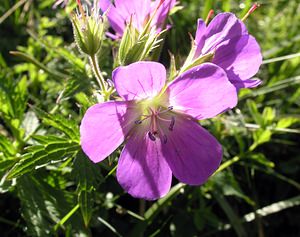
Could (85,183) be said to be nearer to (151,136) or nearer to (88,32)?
(151,136)

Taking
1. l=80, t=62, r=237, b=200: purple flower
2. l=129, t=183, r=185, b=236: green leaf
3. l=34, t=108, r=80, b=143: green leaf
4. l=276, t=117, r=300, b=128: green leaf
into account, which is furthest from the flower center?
l=276, t=117, r=300, b=128: green leaf

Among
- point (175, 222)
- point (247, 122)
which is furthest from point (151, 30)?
point (247, 122)

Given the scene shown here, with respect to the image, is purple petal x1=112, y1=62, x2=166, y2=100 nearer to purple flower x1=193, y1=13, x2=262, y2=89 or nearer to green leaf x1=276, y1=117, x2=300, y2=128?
purple flower x1=193, y1=13, x2=262, y2=89

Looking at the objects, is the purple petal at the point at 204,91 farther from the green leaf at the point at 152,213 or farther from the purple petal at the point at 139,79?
the green leaf at the point at 152,213

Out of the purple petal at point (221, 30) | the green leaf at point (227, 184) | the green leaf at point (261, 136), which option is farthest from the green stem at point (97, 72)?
the green leaf at point (261, 136)

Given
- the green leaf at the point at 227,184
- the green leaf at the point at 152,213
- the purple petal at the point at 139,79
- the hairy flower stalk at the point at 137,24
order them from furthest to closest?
the green leaf at the point at 227,184, the green leaf at the point at 152,213, the hairy flower stalk at the point at 137,24, the purple petal at the point at 139,79

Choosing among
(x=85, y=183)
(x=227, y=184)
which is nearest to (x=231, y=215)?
(x=227, y=184)

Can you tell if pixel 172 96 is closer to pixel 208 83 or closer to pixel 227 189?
pixel 208 83
